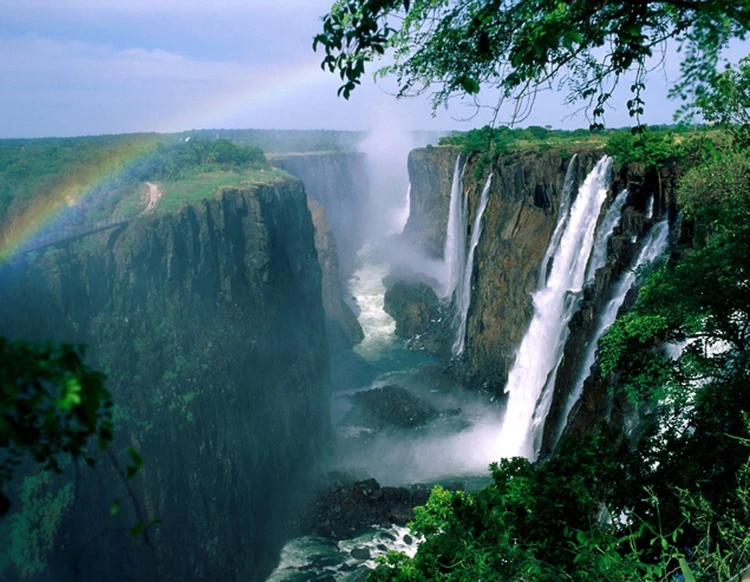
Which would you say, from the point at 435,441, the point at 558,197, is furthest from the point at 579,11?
the point at 435,441

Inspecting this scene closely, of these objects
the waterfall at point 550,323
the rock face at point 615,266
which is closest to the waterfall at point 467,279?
A: the waterfall at point 550,323

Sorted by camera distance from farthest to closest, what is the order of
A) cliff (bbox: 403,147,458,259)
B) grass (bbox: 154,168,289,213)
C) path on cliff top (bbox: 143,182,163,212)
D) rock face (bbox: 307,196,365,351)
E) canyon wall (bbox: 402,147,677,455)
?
cliff (bbox: 403,147,458,259) < rock face (bbox: 307,196,365,351) < grass (bbox: 154,168,289,213) < path on cliff top (bbox: 143,182,163,212) < canyon wall (bbox: 402,147,677,455)

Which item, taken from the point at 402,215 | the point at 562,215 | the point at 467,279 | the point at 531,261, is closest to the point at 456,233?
the point at 467,279

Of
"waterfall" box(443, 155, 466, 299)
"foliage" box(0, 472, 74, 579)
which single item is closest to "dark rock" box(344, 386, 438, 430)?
"waterfall" box(443, 155, 466, 299)

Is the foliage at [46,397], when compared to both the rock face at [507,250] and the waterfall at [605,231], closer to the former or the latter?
the waterfall at [605,231]

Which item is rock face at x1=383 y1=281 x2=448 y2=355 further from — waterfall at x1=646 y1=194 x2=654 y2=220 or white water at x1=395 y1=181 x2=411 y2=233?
white water at x1=395 y1=181 x2=411 y2=233

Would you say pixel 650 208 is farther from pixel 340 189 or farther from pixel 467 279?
pixel 340 189
